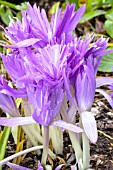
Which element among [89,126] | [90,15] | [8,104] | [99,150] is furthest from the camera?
[90,15]

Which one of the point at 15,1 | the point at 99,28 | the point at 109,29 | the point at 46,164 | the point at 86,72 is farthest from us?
the point at 15,1

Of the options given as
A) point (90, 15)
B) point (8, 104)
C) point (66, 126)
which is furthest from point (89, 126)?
point (90, 15)

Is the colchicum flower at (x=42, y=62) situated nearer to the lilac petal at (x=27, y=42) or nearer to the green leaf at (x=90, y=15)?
the lilac petal at (x=27, y=42)

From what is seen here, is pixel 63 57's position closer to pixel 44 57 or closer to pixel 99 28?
pixel 44 57

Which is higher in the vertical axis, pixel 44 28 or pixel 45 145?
pixel 44 28

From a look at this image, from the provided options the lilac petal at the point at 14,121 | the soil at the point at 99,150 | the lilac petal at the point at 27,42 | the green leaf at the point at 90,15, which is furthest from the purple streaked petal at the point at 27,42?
the green leaf at the point at 90,15

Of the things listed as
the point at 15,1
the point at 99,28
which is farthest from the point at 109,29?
the point at 15,1

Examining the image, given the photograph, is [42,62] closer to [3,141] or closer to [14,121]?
[14,121]

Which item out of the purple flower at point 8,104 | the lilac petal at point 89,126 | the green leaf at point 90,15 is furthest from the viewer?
the green leaf at point 90,15

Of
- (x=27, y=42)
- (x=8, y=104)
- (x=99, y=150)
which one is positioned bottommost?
(x=99, y=150)
